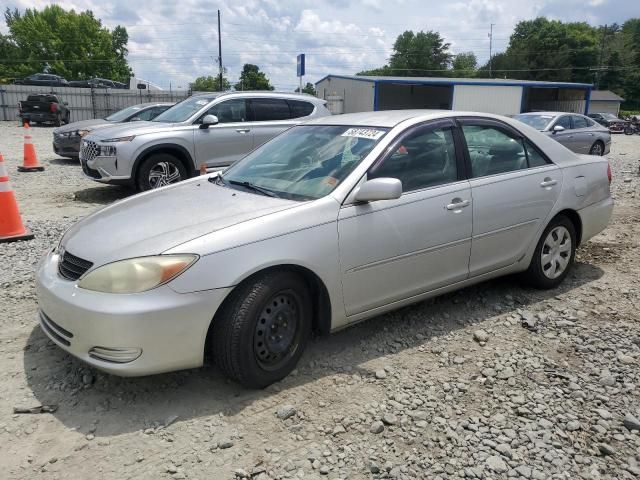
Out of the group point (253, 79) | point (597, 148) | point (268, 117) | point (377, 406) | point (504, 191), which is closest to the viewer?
point (377, 406)

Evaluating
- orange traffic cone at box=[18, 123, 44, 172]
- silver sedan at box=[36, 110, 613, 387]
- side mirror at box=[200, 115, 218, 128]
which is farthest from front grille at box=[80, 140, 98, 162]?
silver sedan at box=[36, 110, 613, 387]

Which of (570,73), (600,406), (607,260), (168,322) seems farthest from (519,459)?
(570,73)

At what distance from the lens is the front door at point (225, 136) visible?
28.8ft

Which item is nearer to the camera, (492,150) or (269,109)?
(492,150)

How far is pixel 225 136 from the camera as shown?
8938mm

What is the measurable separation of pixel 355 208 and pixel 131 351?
1574mm

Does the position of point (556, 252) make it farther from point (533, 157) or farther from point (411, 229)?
point (411, 229)

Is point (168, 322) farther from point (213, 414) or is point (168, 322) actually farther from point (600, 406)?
point (600, 406)

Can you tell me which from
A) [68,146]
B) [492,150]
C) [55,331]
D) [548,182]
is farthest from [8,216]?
[68,146]

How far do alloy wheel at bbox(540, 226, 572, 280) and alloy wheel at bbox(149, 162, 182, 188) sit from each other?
235 inches

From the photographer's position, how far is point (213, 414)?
298 centimetres

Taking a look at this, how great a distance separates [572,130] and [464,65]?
10814 cm

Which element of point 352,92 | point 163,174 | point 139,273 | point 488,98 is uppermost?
point 352,92

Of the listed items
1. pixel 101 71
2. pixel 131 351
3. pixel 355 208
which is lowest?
pixel 131 351
